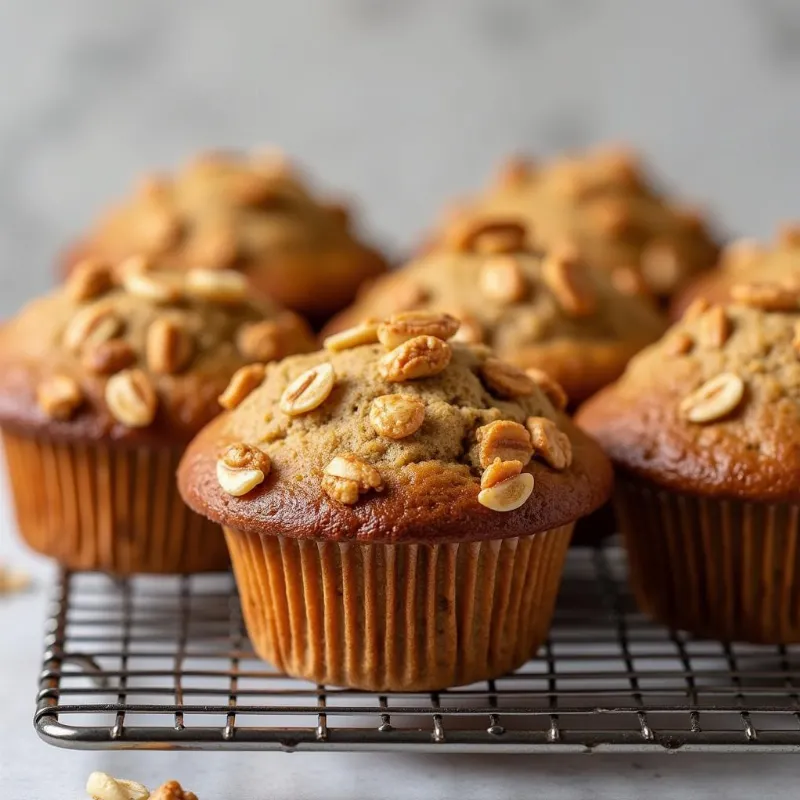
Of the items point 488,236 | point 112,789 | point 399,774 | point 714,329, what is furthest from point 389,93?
point 112,789

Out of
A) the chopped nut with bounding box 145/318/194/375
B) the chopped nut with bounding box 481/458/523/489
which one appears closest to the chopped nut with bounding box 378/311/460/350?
the chopped nut with bounding box 481/458/523/489

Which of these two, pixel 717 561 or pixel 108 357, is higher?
pixel 108 357

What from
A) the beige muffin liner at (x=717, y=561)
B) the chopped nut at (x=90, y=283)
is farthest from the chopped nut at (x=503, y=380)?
the chopped nut at (x=90, y=283)

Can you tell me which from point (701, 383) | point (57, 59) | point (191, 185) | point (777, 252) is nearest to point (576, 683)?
point (701, 383)

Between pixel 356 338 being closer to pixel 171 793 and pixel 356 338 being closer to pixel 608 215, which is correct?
pixel 171 793

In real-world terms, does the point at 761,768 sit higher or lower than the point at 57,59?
lower

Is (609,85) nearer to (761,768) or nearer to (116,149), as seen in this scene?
(116,149)

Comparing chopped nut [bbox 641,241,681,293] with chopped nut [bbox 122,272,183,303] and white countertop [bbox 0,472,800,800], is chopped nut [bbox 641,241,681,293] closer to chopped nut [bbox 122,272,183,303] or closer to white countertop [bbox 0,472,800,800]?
chopped nut [bbox 122,272,183,303]
